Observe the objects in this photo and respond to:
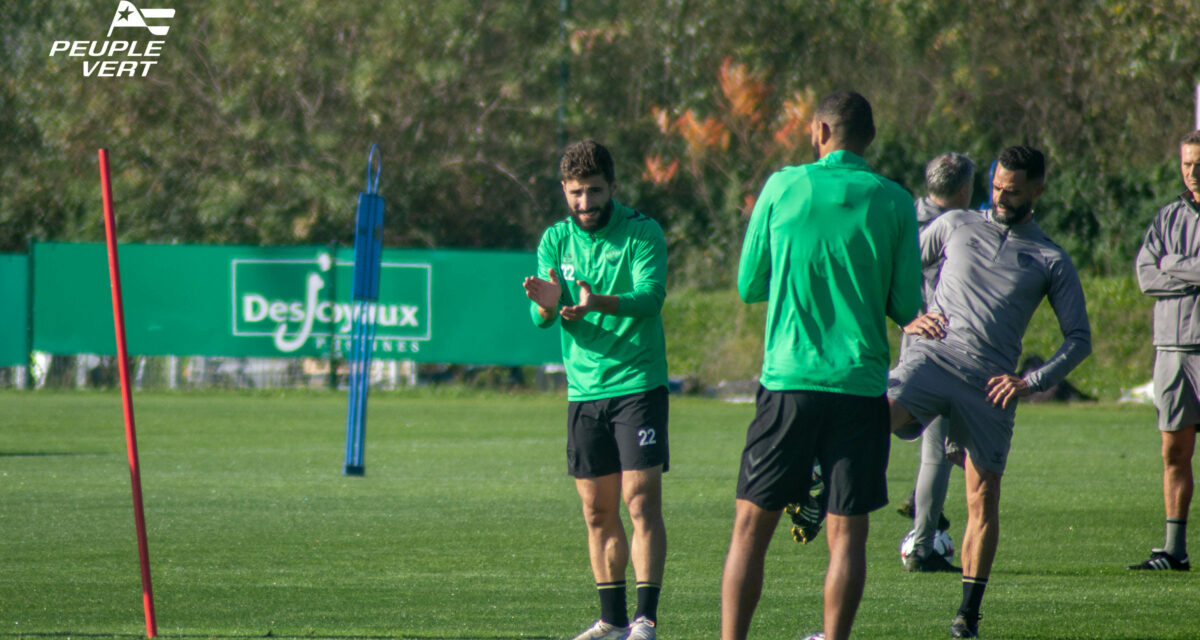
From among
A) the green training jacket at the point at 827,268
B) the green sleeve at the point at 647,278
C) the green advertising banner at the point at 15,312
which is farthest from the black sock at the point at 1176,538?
the green advertising banner at the point at 15,312

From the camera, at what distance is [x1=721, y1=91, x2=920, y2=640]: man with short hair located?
495cm

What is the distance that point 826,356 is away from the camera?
16.2 ft

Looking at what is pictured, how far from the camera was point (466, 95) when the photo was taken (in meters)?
34.6

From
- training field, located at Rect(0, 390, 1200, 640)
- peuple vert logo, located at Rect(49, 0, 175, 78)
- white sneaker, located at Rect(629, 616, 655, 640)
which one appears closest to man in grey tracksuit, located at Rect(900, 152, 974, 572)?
training field, located at Rect(0, 390, 1200, 640)

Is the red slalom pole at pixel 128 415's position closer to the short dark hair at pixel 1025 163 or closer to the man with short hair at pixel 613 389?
the man with short hair at pixel 613 389

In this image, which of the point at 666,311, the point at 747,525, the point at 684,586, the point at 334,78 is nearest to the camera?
the point at 747,525

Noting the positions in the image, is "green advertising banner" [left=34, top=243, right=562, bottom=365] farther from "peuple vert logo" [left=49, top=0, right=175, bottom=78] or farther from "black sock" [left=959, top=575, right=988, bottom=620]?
"black sock" [left=959, top=575, right=988, bottom=620]

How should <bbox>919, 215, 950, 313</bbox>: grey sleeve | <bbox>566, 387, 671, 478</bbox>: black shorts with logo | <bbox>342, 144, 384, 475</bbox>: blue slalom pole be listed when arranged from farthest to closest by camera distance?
<bbox>342, 144, 384, 475</bbox>: blue slalom pole < <bbox>919, 215, 950, 313</bbox>: grey sleeve < <bbox>566, 387, 671, 478</bbox>: black shorts with logo

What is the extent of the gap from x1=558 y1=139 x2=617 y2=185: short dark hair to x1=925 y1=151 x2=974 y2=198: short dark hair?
232 cm

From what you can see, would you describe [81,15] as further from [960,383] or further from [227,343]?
[960,383]

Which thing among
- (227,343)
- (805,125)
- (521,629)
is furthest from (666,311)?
(521,629)

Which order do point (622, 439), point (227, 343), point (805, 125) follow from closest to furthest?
point (622, 439) → point (227, 343) → point (805, 125)

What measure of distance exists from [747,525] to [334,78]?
99.5 ft

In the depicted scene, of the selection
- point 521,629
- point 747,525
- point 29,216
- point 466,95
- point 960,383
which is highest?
point 466,95
